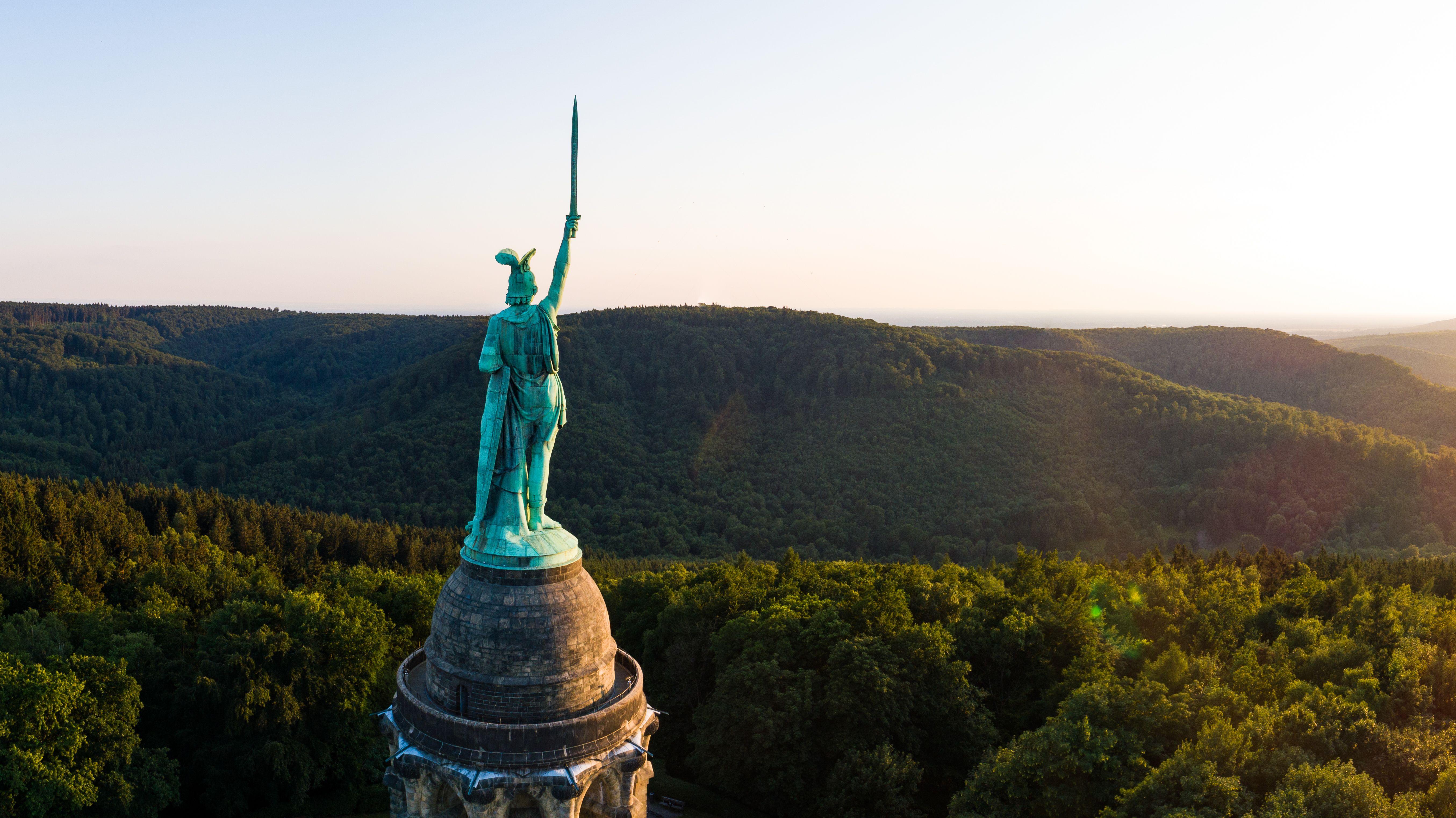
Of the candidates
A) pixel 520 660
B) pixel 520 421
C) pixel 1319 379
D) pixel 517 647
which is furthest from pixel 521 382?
pixel 1319 379

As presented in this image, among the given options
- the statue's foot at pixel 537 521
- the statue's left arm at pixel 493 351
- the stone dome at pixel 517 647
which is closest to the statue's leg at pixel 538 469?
the statue's foot at pixel 537 521

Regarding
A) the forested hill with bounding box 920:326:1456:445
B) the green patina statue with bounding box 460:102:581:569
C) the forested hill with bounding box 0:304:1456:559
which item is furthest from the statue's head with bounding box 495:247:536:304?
the forested hill with bounding box 920:326:1456:445

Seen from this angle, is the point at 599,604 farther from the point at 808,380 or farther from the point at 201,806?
the point at 808,380

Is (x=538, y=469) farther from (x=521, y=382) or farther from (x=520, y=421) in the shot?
(x=521, y=382)

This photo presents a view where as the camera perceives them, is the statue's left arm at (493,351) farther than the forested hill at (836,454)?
No

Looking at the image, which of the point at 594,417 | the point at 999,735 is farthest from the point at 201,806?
the point at 594,417

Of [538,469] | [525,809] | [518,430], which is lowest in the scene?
[525,809]

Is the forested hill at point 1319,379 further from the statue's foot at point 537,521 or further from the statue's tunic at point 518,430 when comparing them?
the statue's tunic at point 518,430
